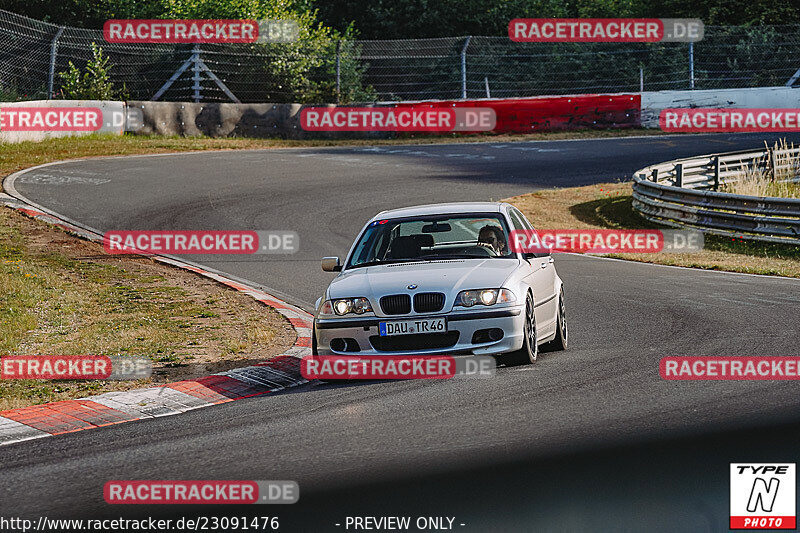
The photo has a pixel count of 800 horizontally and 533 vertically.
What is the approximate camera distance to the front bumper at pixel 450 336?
8633mm

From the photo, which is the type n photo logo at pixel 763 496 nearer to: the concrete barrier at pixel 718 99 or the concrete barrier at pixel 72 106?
the concrete barrier at pixel 72 106

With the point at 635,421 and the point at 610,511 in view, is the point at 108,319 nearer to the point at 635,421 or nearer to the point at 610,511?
the point at 635,421

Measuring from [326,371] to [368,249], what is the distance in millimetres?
1485

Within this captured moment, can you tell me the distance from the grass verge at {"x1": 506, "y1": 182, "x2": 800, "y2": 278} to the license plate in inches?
355

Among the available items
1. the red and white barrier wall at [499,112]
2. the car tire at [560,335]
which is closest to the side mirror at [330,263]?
the car tire at [560,335]

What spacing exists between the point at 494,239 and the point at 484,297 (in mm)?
1367

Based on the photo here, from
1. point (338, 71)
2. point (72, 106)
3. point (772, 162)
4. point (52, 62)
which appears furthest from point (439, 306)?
point (338, 71)

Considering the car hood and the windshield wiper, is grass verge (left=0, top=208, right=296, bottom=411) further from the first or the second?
the car hood

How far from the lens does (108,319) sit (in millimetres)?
11578

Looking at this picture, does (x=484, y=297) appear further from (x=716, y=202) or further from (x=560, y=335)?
(x=716, y=202)

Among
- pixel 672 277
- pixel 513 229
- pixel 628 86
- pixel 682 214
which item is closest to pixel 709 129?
pixel 628 86

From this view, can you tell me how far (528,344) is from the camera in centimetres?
896

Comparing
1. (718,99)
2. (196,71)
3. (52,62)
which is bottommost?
(718,99)

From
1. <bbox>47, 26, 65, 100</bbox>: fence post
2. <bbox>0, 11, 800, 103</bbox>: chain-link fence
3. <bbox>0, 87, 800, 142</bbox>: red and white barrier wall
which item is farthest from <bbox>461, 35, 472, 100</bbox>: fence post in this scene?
<bbox>47, 26, 65, 100</bbox>: fence post
